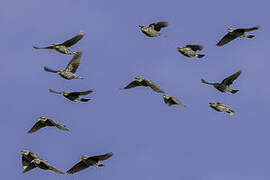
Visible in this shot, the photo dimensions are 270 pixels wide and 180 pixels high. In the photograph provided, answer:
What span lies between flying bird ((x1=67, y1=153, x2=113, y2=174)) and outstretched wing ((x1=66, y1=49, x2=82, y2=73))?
929 cm

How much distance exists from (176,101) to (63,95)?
9399mm

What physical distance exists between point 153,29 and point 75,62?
752 cm

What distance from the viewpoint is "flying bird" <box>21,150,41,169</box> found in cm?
8749

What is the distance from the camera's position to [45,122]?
89.6 meters

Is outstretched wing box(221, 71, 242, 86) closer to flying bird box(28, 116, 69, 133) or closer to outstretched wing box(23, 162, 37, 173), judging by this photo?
flying bird box(28, 116, 69, 133)

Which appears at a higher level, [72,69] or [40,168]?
[72,69]

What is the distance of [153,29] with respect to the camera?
306 ft

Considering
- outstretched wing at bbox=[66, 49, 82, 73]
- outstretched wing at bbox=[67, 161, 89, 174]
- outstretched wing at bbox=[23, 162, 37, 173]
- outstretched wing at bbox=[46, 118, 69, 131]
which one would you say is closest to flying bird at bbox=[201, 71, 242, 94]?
outstretched wing at bbox=[66, 49, 82, 73]

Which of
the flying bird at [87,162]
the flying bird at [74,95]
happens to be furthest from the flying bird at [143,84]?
the flying bird at [87,162]

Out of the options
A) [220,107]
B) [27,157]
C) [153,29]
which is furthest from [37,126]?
[220,107]

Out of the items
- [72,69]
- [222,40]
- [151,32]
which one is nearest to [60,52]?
[72,69]

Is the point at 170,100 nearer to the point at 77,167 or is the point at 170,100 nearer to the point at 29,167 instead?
the point at 77,167

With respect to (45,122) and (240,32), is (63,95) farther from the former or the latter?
(240,32)

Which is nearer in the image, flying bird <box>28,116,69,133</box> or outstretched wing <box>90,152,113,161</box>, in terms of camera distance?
outstretched wing <box>90,152,113,161</box>
